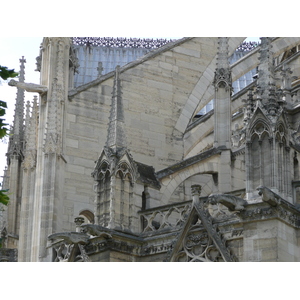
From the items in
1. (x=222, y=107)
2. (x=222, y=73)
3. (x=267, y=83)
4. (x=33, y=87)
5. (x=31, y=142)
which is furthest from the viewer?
(x=31, y=142)

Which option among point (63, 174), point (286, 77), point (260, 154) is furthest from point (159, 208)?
point (286, 77)

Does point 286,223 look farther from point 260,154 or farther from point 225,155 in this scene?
point 225,155

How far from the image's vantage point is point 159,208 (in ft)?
63.0

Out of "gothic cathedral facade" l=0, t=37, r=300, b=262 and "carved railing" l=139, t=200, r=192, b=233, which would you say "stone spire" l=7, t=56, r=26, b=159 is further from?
"carved railing" l=139, t=200, r=192, b=233

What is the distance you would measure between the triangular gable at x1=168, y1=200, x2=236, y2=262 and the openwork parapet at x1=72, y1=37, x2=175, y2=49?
86.2ft

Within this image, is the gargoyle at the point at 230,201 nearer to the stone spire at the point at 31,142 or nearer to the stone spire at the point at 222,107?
the stone spire at the point at 222,107

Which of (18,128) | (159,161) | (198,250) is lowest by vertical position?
(198,250)

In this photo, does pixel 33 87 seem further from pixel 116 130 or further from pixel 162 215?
pixel 162 215

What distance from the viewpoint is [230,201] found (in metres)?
17.0

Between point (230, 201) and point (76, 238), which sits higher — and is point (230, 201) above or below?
above

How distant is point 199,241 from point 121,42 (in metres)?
28.4

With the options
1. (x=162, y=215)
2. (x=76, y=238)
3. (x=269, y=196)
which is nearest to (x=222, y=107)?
(x=162, y=215)

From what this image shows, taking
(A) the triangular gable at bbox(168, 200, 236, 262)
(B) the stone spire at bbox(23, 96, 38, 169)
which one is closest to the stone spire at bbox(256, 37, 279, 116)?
(A) the triangular gable at bbox(168, 200, 236, 262)

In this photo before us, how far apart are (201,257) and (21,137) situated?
13436 mm
